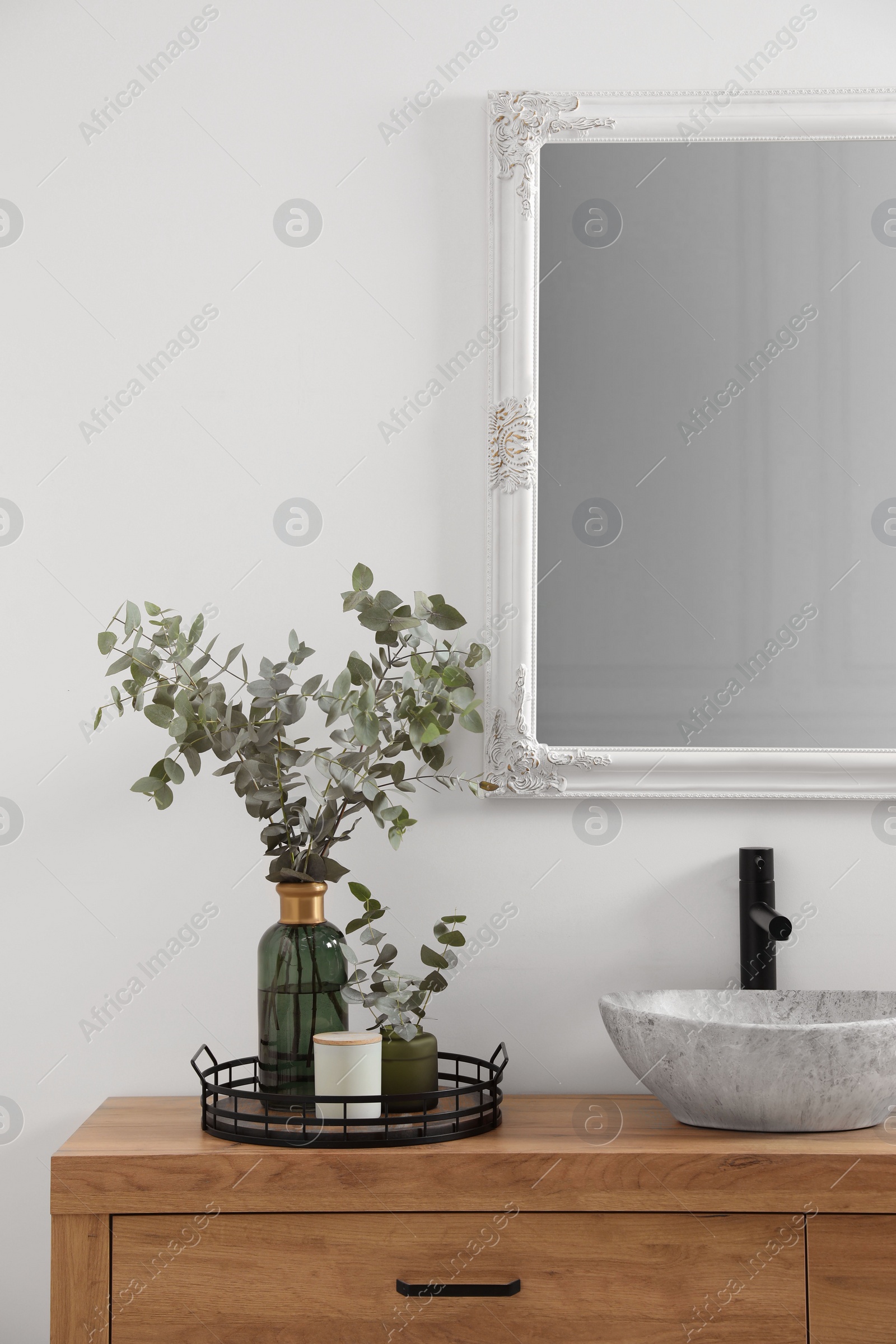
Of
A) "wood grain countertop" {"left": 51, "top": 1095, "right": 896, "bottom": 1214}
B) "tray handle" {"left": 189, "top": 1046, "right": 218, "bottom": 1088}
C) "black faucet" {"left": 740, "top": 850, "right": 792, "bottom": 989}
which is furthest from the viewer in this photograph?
"black faucet" {"left": 740, "top": 850, "right": 792, "bottom": 989}

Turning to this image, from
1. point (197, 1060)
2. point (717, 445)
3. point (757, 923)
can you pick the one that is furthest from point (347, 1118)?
point (717, 445)

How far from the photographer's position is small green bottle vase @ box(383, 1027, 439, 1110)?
3.70 feet

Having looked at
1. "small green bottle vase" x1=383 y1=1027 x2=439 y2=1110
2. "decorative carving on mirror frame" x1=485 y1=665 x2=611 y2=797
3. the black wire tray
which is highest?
"decorative carving on mirror frame" x1=485 y1=665 x2=611 y2=797

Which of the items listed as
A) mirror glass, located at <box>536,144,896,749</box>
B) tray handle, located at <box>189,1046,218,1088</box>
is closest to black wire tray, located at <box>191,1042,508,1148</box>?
tray handle, located at <box>189,1046,218,1088</box>

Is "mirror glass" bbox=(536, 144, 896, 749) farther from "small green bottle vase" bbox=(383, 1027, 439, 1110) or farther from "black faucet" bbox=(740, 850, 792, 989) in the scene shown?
"small green bottle vase" bbox=(383, 1027, 439, 1110)

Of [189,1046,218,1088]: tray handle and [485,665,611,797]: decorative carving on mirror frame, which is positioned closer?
[189,1046,218,1088]: tray handle

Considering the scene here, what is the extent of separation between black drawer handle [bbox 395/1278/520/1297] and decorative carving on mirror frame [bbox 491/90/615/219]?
131cm

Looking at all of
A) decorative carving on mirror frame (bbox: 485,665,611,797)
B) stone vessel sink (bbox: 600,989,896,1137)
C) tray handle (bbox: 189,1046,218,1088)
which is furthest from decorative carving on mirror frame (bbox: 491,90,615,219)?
tray handle (bbox: 189,1046,218,1088)

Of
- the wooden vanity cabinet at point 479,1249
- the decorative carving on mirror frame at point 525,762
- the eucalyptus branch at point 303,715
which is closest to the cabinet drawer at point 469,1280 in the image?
the wooden vanity cabinet at point 479,1249

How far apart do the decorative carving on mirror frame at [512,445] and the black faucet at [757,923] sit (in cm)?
59

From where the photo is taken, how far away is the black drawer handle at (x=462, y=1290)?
100 centimetres

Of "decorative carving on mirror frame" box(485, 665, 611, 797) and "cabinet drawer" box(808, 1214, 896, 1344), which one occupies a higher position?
"decorative carving on mirror frame" box(485, 665, 611, 797)

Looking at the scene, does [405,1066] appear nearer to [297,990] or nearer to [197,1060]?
[297,990]

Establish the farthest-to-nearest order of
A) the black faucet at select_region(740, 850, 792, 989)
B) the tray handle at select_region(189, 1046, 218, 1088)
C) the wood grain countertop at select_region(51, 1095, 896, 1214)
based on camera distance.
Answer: the black faucet at select_region(740, 850, 792, 989) < the tray handle at select_region(189, 1046, 218, 1088) < the wood grain countertop at select_region(51, 1095, 896, 1214)
